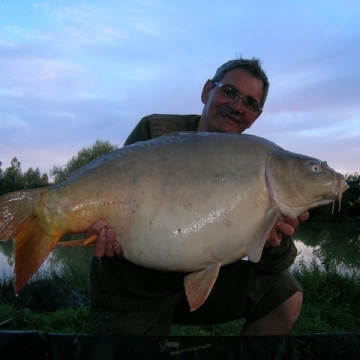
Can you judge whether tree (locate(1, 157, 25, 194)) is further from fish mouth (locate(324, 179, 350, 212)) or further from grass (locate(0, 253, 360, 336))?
fish mouth (locate(324, 179, 350, 212))

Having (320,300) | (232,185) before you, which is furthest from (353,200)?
(232,185)

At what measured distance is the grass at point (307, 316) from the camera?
3086mm

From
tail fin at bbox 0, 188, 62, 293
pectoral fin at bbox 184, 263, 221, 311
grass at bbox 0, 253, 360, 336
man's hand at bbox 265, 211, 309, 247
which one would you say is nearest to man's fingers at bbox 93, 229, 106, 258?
tail fin at bbox 0, 188, 62, 293

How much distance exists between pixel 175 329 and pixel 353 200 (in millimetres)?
21567

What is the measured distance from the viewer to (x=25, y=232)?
54.3 inches

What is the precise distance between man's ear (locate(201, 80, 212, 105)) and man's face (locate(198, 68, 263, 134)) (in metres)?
0.11

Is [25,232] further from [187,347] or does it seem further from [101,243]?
[187,347]

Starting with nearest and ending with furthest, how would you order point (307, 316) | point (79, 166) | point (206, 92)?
point (206, 92) → point (307, 316) → point (79, 166)

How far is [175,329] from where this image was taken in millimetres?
3027

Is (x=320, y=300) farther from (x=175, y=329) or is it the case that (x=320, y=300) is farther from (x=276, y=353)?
(x=276, y=353)

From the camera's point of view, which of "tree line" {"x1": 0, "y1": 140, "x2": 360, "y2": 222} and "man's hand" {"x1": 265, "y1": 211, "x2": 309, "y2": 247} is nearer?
"man's hand" {"x1": 265, "y1": 211, "x2": 309, "y2": 247}

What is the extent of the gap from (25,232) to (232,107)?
54.1 inches

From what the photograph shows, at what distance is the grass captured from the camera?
10.1ft

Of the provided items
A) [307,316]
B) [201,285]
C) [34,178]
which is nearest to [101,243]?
[201,285]
